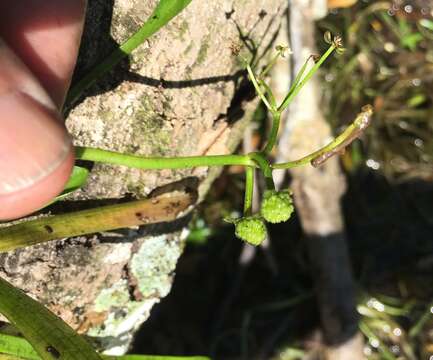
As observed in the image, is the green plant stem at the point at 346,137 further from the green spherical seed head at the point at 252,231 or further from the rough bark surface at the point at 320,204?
the rough bark surface at the point at 320,204

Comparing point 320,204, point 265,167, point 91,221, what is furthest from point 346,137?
point 320,204

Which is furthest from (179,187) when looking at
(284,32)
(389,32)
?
(389,32)

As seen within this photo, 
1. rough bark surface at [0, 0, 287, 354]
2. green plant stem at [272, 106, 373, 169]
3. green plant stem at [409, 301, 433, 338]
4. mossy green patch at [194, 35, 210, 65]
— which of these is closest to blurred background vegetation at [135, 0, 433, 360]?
green plant stem at [409, 301, 433, 338]

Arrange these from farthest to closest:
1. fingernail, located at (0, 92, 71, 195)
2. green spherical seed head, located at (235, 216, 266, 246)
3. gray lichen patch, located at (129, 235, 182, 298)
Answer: gray lichen patch, located at (129, 235, 182, 298) → green spherical seed head, located at (235, 216, 266, 246) → fingernail, located at (0, 92, 71, 195)

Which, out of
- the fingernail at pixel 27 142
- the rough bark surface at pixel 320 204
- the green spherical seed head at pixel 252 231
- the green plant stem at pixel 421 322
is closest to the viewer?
the fingernail at pixel 27 142

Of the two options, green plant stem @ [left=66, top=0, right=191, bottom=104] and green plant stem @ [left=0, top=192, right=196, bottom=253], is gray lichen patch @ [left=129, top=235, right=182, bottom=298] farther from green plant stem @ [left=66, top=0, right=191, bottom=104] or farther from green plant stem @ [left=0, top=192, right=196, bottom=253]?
green plant stem @ [left=66, top=0, right=191, bottom=104]

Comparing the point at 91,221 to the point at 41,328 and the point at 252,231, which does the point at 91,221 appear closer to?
the point at 41,328

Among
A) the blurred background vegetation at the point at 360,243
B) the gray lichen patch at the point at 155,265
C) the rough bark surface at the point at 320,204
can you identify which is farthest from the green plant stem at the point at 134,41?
the blurred background vegetation at the point at 360,243

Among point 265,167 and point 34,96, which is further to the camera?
point 265,167
